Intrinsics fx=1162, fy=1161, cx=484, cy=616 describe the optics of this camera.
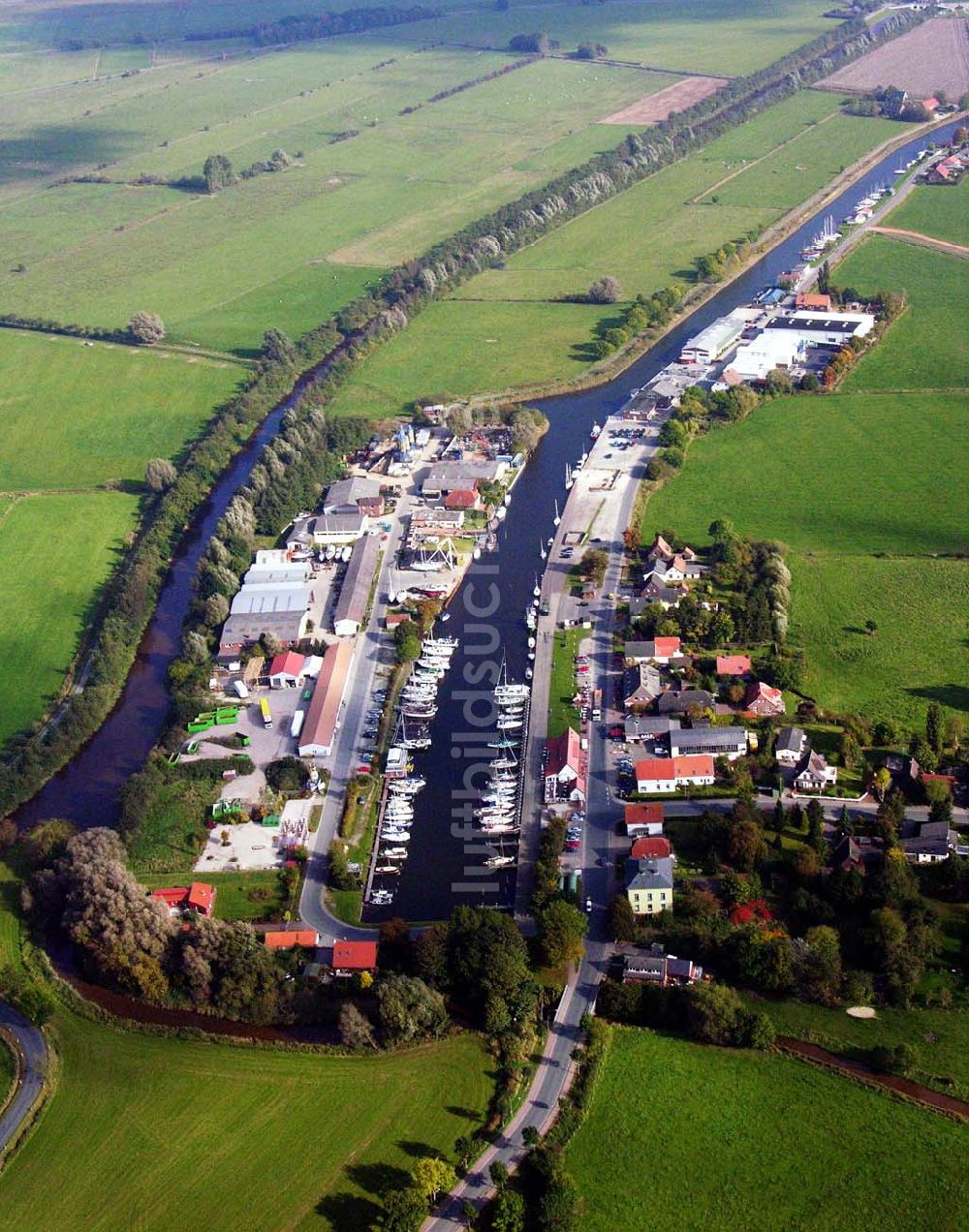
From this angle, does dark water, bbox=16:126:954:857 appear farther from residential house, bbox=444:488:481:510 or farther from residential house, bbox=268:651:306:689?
residential house, bbox=268:651:306:689

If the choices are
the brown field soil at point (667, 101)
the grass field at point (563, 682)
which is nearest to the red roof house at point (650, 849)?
the grass field at point (563, 682)

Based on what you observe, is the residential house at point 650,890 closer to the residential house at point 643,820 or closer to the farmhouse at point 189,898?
the residential house at point 643,820

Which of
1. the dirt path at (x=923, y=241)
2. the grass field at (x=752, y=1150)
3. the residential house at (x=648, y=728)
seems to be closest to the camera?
the grass field at (x=752, y=1150)

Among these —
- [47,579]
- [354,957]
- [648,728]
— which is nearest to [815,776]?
[648,728]

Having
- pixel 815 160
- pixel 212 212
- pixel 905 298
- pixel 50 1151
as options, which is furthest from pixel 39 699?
pixel 815 160

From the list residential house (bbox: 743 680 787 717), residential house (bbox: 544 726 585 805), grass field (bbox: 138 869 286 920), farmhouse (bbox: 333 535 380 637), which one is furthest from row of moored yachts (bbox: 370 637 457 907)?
residential house (bbox: 743 680 787 717)

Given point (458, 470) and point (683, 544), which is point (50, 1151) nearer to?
point (683, 544)
